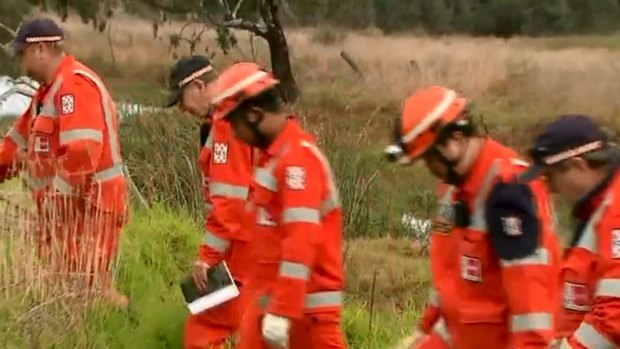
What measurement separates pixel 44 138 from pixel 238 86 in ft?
7.42

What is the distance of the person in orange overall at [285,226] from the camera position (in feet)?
16.8

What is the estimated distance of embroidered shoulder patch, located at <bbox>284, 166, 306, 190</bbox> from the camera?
514 centimetres

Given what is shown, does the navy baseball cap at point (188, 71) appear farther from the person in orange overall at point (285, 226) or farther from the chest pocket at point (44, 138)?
the person in orange overall at point (285, 226)

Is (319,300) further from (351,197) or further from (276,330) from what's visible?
(351,197)

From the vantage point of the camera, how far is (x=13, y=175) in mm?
7629

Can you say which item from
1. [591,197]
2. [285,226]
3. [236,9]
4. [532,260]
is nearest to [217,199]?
[285,226]

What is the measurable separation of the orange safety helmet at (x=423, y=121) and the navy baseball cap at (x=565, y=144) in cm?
31

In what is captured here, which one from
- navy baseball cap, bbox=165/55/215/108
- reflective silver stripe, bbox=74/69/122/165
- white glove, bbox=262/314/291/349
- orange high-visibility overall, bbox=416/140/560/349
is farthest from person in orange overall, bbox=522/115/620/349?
reflective silver stripe, bbox=74/69/122/165

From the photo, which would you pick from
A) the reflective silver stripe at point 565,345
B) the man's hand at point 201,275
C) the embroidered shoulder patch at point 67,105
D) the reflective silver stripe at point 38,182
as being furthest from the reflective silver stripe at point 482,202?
the reflective silver stripe at point 38,182

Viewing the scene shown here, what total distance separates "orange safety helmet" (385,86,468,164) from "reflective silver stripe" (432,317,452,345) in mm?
830

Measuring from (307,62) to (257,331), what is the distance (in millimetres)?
29149

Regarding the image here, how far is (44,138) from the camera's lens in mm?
7191

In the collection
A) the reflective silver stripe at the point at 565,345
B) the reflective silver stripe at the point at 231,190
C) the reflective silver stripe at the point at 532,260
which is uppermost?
the reflective silver stripe at the point at 231,190

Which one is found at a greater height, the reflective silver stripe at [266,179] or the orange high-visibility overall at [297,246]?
the reflective silver stripe at [266,179]
